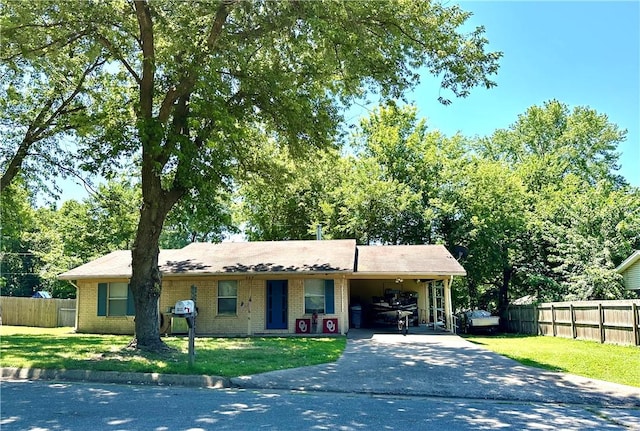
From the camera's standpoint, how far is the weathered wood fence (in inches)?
1078

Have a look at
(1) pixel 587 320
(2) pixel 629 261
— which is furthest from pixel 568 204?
(1) pixel 587 320

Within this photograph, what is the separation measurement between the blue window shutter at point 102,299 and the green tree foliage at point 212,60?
888cm

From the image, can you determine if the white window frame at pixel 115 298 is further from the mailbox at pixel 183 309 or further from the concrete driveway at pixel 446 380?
the mailbox at pixel 183 309

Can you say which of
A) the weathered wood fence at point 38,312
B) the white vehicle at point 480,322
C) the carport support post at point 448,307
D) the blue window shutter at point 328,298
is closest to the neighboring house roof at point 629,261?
the white vehicle at point 480,322

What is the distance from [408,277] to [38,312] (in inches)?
807

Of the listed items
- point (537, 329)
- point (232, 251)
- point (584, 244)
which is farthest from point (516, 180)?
point (232, 251)

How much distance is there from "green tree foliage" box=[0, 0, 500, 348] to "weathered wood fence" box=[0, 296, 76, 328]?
57.1 ft

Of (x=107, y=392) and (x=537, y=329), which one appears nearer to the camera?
(x=107, y=392)

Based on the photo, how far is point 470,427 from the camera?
633cm

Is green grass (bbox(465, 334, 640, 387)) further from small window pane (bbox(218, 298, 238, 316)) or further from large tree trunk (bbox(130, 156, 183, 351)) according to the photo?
small window pane (bbox(218, 298, 238, 316))

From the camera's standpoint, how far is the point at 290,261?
1964cm

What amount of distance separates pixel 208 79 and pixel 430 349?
913cm

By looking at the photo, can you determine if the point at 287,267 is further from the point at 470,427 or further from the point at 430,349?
the point at 470,427

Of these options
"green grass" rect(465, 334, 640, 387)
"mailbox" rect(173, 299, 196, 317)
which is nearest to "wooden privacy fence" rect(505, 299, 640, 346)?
"green grass" rect(465, 334, 640, 387)
